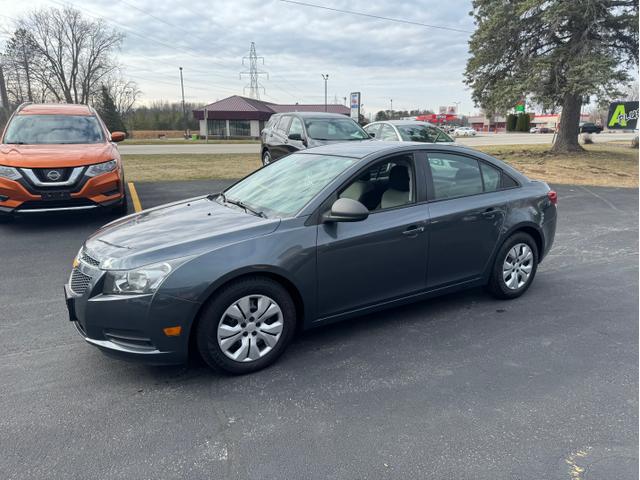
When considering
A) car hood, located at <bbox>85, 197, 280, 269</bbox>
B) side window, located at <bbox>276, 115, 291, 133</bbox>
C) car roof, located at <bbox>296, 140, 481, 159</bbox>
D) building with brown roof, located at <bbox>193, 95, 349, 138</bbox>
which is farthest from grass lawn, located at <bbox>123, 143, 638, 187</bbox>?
building with brown roof, located at <bbox>193, 95, 349, 138</bbox>

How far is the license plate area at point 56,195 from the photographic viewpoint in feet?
21.5

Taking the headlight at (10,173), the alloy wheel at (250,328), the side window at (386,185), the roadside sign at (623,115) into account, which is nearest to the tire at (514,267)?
the side window at (386,185)

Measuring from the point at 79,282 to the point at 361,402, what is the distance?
6.83 feet

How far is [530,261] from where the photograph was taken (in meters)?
4.71

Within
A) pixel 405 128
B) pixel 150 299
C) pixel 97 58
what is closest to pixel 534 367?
pixel 150 299

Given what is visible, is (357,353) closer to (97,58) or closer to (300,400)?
Answer: (300,400)

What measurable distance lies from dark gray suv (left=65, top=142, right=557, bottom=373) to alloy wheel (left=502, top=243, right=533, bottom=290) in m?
0.02

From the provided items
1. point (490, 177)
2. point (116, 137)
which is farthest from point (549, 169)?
point (116, 137)

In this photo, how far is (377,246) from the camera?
11.9 ft

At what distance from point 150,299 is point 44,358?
123 cm

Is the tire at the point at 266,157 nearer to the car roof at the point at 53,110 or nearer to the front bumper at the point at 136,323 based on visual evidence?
the car roof at the point at 53,110

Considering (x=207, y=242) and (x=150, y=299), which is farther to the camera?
(x=207, y=242)

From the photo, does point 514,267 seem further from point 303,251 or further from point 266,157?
point 266,157

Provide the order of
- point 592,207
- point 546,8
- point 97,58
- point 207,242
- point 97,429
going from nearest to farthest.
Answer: point 97,429, point 207,242, point 592,207, point 546,8, point 97,58
